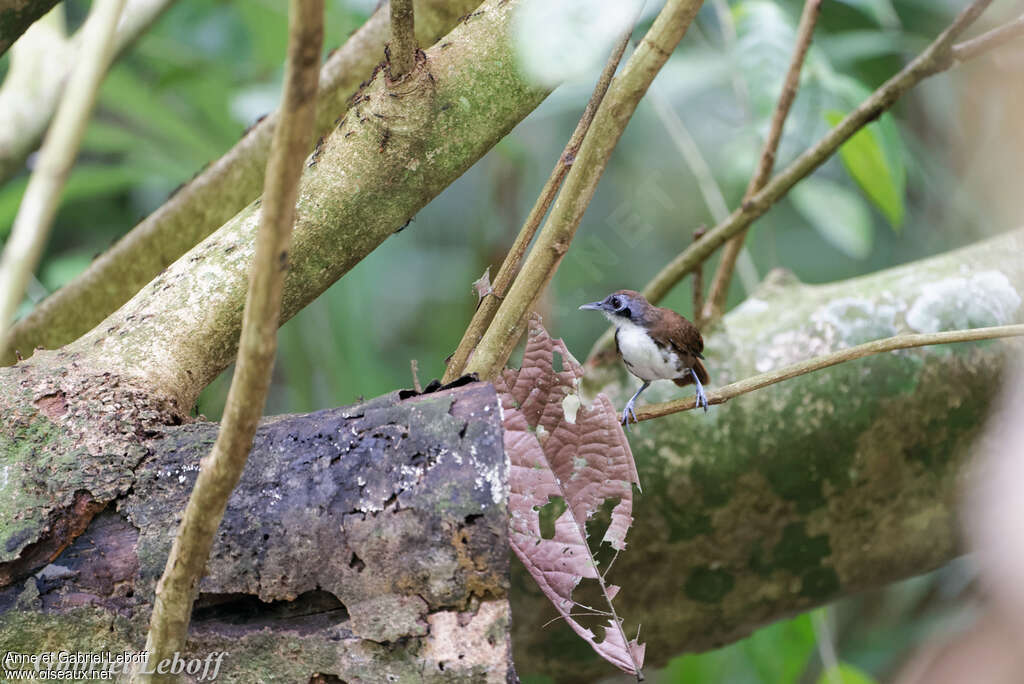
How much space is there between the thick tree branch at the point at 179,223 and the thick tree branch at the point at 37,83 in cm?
25

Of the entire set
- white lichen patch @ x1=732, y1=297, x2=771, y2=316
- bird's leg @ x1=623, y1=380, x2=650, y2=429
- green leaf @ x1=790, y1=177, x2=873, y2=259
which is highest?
green leaf @ x1=790, y1=177, x2=873, y2=259

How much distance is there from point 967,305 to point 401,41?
4.53 ft

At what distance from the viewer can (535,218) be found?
1.14 meters

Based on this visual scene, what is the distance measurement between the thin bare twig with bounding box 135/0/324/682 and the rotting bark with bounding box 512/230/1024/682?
110cm

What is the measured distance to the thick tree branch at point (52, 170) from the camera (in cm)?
51

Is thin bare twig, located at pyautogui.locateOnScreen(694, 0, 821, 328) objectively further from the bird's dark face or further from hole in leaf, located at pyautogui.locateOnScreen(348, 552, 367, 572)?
hole in leaf, located at pyautogui.locateOnScreen(348, 552, 367, 572)

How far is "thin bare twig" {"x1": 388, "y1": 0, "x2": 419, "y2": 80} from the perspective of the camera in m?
0.98

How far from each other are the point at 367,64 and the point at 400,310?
233 cm

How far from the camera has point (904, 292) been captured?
1910 millimetres

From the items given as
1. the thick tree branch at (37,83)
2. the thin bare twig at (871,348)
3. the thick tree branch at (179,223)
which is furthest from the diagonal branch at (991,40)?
the thick tree branch at (37,83)

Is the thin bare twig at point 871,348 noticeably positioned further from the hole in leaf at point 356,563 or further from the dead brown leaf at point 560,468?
the hole in leaf at point 356,563

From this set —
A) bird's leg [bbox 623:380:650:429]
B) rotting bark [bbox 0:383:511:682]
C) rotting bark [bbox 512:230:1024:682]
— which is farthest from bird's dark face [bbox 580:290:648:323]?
rotting bark [bbox 0:383:511:682]

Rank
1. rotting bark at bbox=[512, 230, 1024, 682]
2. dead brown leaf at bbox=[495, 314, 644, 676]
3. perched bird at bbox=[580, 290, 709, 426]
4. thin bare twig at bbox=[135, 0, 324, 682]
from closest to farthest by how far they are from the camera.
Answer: thin bare twig at bbox=[135, 0, 324, 682], dead brown leaf at bbox=[495, 314, 644, 676], perched bird at bbox=[580, 290, 709, 426], rotting bark at bbox=[512, 230, 1024, 682]

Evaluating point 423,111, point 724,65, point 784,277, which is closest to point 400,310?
point 724,65
